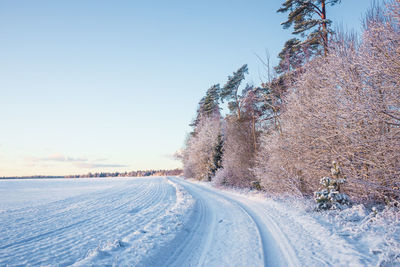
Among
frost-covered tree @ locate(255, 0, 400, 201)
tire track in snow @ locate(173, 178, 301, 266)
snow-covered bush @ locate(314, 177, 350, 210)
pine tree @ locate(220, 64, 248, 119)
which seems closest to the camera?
tire track in snow @ locate(173, 178, 301, 266)

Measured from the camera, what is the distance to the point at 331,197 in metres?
7.84

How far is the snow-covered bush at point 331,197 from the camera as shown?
777 centimetres

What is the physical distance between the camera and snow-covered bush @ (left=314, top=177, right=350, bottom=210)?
7769mm

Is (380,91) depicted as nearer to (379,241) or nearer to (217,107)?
(379,241)

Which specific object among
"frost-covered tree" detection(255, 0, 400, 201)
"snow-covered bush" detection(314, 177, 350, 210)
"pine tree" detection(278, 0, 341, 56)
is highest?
"pine tree" detection(278, 0, 341, 56)

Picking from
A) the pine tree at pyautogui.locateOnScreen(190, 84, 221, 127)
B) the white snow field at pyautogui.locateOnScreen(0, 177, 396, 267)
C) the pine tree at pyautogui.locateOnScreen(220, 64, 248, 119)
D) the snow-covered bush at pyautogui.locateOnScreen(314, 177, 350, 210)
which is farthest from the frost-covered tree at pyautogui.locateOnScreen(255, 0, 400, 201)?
the pine tree at pyautogui.locateOnScreen(190, 84, 221, 127)

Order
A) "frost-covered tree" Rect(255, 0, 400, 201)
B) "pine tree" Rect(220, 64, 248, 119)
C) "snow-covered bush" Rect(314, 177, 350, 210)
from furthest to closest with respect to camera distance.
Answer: "pine tree" Rect(220, 64, 248, 119) < "snow-covered bush" Rect(314, 177, 350, 210) < "frost-covered tree" Rect(255, 0, 400, 201)

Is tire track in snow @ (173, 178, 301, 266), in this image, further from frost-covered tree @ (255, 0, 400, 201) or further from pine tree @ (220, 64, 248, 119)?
pine tree @ (220, 64, 248, 119)

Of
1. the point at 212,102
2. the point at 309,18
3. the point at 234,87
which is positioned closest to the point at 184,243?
the point at 309,18

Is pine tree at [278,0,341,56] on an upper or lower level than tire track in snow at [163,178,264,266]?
upper

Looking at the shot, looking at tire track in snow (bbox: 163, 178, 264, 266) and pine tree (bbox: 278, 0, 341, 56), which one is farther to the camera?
pine tree (bbox: 278, 0, 341, 56)

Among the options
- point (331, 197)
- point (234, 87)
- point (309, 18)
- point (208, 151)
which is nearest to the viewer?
point (331, 197)

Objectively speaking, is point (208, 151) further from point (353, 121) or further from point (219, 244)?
point (219, 244)

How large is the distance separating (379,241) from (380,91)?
3.96 m
